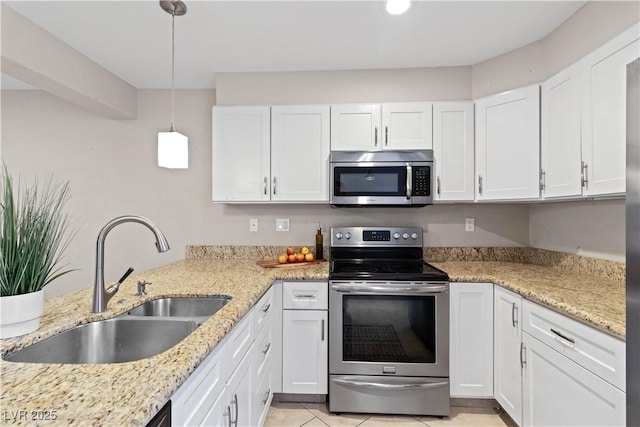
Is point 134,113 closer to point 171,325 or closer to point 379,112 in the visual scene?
point 379,112

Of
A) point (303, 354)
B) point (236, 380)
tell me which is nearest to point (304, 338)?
point (303, 354)

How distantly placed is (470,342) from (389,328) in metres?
Answer: 0.52

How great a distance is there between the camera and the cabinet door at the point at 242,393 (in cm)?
123

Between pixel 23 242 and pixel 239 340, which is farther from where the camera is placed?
pixel 239 340

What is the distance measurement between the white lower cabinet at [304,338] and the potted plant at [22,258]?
129cm

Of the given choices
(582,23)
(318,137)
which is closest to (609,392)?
(582,23)

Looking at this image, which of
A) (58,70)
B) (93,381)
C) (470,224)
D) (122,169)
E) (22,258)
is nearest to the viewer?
(93,381)

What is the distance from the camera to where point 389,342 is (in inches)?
79.4

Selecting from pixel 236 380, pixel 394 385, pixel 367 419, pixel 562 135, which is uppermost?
pixel 562 135

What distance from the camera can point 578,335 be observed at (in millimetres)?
1279

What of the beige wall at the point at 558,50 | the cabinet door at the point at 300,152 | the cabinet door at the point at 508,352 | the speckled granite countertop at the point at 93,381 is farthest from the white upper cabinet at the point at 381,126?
the speckled granite countertop at the point at 93,381

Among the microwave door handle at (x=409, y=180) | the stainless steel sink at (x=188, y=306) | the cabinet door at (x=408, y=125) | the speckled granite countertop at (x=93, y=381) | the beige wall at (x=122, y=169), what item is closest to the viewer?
the speckled granite countertop at (x=93, y=381)

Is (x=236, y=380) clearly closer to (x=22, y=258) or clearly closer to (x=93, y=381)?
(x=93, y=381)

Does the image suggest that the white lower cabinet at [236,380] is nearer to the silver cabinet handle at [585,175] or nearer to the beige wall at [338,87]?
the beige wall at [338,87]
